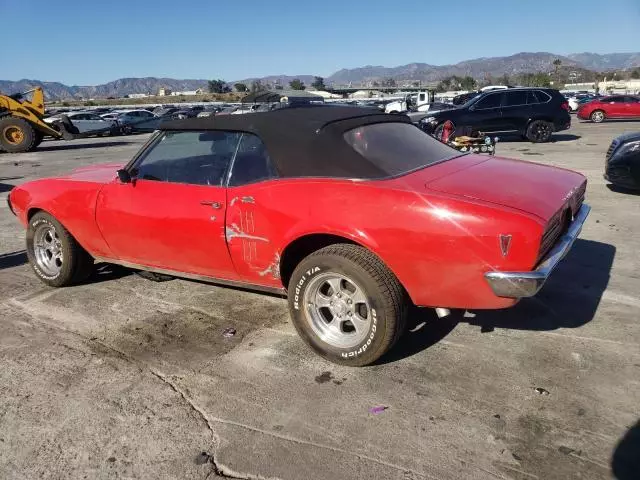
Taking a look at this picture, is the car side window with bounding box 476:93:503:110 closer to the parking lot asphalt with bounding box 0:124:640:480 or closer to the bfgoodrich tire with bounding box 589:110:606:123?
the parking lot asphalt with bounding box 0:124:640:480

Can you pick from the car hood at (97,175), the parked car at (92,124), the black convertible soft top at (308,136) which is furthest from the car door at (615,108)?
the car hood at (97,175)

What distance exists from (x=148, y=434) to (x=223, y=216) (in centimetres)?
144

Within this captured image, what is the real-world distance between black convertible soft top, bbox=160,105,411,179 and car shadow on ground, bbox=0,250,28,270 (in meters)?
2.87

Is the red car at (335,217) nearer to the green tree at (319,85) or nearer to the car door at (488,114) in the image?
the car door at (488,114)

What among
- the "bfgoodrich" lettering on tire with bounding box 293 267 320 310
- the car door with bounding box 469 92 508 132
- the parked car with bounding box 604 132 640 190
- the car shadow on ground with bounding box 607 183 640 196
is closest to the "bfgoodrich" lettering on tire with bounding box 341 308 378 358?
the "bfgoodrich" lettering on tire with bounding box 293 267 320 310

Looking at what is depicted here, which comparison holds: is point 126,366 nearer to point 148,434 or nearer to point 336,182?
point 148,434

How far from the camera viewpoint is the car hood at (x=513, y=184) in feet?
9.78

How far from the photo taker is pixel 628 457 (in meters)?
2.36

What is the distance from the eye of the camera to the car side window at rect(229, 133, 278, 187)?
3508mm

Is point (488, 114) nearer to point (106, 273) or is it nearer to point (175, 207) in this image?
point (106, 273)

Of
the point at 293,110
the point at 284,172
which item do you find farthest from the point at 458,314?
the point at 293,110

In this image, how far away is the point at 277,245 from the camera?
3363 millimetres

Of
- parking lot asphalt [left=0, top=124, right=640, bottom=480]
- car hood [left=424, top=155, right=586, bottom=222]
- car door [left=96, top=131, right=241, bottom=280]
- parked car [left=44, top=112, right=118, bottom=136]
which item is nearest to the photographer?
parking lot asphalt [left=0, top=124, right=640, bottom=480]

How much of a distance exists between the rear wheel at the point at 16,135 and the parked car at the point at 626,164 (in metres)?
17.5
